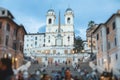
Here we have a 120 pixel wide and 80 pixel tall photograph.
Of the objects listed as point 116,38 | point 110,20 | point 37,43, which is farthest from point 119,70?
point 37,43

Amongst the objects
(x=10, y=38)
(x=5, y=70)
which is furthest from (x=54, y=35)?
(x=5, y=70)

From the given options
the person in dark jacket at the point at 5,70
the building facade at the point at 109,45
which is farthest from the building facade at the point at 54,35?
the person in dark jacket at the point at 5,70

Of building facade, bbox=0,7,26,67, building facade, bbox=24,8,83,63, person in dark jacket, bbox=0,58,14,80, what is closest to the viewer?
person in dark jacket, bbox=0,58,14,80

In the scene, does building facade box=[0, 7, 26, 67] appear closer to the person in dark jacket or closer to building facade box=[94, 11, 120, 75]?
building facade box=[94, 11, 120, 75]

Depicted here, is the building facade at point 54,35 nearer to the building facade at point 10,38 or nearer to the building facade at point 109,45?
the building facade at point 10,38

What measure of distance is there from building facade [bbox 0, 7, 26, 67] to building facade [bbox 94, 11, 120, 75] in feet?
57.8

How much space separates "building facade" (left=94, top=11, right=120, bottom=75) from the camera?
144 feet

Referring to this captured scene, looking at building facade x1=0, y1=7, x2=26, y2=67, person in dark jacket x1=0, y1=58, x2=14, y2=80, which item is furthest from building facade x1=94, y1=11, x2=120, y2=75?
person in dark jacket x1=0, y1=58, x2=14, y2=80

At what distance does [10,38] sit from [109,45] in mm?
19664

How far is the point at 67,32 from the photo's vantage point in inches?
5502

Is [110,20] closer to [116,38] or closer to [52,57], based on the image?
[116,38]

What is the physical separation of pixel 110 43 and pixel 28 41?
106084mm

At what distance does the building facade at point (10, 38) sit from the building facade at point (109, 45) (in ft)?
57.8

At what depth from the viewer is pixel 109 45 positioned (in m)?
50.1
